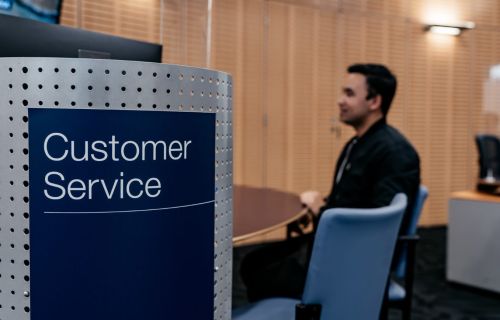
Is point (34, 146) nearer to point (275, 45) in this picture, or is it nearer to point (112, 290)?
point (112, 290)

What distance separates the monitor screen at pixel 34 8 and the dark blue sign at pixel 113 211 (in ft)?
9.84

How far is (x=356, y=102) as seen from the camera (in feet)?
8.18

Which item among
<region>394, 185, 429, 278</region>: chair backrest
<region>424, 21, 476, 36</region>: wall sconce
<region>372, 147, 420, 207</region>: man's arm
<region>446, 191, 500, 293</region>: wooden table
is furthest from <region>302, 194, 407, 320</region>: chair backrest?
<region>424, 21, 476, 36</region>: wall sconce

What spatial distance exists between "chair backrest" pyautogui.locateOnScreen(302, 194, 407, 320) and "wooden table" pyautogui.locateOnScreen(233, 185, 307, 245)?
0.25 m

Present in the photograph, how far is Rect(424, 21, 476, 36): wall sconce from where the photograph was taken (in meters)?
6.10

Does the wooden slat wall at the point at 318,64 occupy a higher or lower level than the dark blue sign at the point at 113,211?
higher

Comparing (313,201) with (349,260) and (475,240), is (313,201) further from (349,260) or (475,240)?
(475,240)

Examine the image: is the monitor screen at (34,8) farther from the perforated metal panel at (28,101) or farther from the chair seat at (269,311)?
the perforated metal panel at (28,101)

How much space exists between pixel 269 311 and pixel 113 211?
931mm

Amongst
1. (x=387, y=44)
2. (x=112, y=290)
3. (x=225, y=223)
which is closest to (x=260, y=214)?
(x=225, y=223)

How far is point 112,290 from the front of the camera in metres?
0.81

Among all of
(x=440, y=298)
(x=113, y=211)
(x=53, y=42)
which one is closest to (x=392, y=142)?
(x=53, y=42)

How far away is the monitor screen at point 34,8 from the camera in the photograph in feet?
11.2

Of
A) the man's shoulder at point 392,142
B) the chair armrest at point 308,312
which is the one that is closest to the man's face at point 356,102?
the man's shoulder at point 392,142
